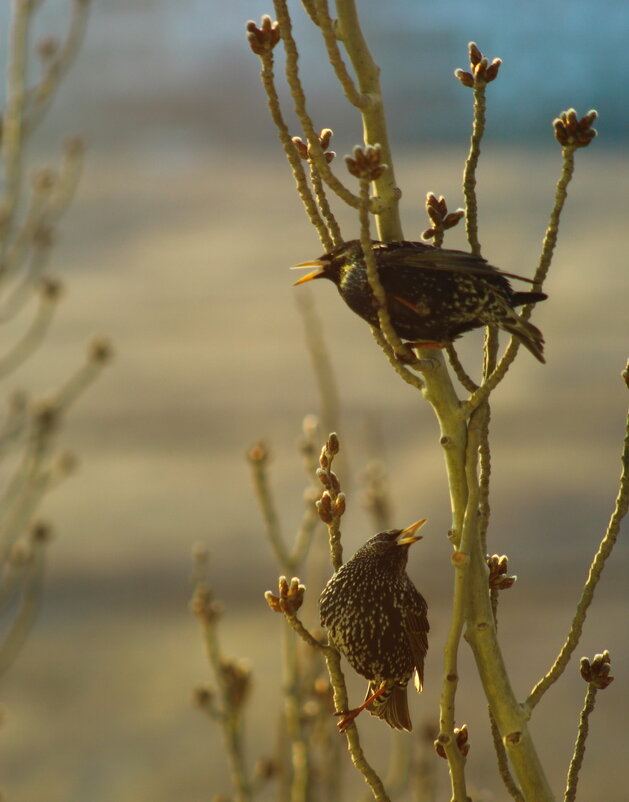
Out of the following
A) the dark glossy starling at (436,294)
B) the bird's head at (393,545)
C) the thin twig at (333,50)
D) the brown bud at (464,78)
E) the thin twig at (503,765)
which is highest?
the brown bud at (464,78)

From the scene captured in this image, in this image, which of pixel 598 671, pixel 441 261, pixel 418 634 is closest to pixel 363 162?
pixel 441 261

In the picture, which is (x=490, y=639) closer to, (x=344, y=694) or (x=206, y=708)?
(x=344, y=694)

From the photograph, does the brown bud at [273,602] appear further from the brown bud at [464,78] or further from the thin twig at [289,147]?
the brown bud at [464,78]

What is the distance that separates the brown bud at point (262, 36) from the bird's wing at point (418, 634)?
1.37m

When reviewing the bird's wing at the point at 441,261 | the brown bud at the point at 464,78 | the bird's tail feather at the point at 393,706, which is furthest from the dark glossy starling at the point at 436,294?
the bird's tail feather at the point at 393,706

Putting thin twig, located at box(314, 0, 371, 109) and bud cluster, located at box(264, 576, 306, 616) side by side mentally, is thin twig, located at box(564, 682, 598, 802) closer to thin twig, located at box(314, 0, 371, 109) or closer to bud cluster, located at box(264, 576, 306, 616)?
bud cluster, located at box(264, 576, 306, 616)

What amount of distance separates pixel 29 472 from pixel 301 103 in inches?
110

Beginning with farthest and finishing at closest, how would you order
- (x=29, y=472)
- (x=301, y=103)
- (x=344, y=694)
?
(x=29, y=472)
(x=344, y=694)
(x=301, y=103)

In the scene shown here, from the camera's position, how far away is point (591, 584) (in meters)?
2.09

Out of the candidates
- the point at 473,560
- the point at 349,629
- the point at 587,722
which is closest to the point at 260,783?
the point at 349,629

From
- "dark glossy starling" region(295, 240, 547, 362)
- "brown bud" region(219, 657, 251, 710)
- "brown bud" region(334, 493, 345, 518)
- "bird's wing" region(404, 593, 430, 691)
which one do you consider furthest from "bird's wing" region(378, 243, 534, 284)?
"brown bud" region(219, 657, 251, 710)

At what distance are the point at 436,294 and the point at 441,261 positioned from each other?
0.25 feet

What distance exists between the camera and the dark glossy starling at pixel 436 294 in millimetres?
2033

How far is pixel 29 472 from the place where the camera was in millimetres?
4250
